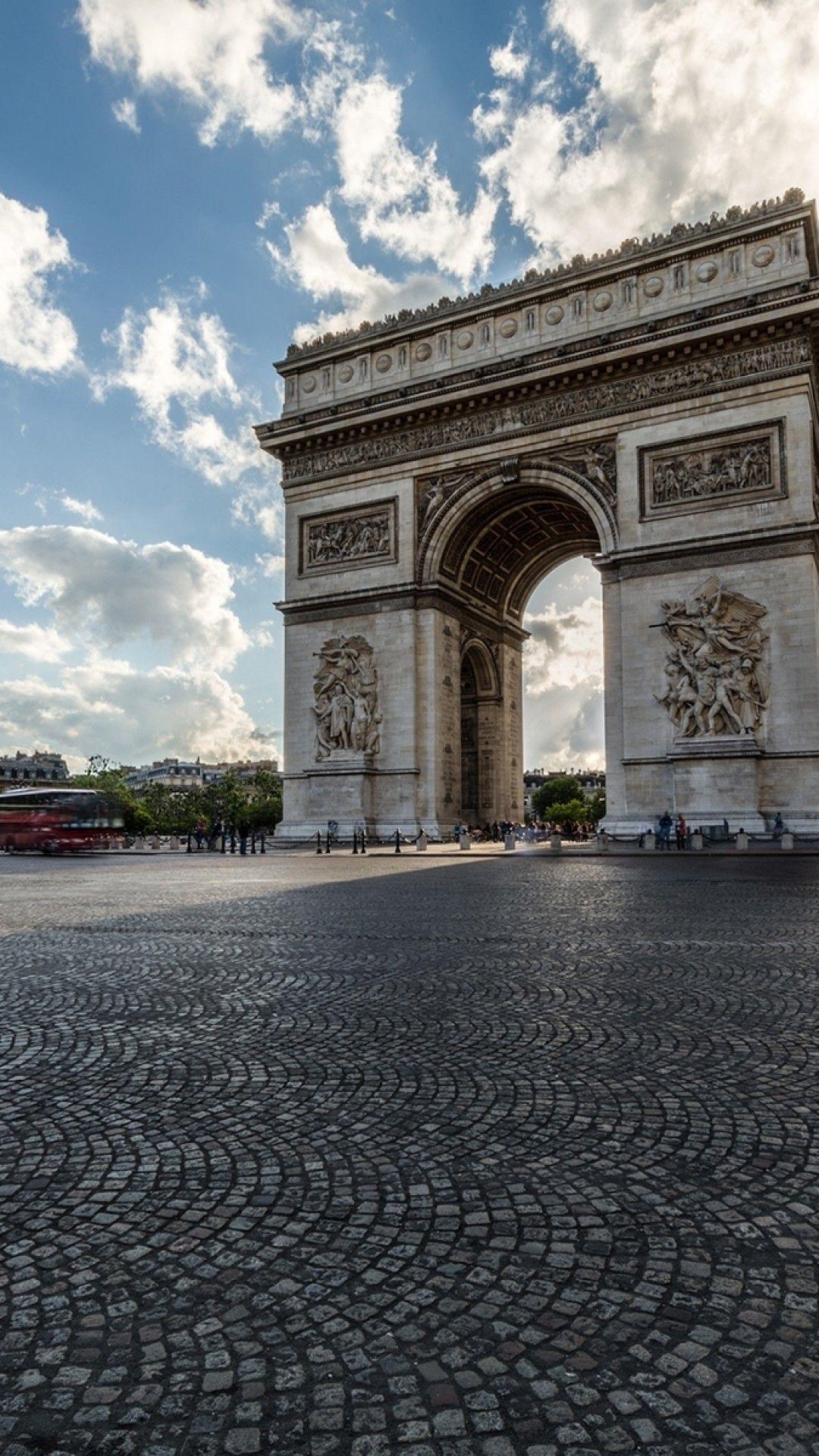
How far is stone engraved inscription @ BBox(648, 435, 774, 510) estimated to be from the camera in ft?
83.5

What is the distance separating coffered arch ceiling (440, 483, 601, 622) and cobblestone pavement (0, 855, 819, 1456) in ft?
88.1

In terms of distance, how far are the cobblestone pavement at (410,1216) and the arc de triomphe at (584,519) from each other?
819 inches

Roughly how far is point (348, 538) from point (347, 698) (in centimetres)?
594

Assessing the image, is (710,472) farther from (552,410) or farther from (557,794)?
(557,794)

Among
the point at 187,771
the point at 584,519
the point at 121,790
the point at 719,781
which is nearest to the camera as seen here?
the point at 719,781

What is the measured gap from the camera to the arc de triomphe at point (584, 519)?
2488 centimetres

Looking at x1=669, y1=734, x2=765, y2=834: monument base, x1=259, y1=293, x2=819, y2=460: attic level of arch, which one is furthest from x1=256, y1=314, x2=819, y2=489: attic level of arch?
x1=669, y1=734, x2=765, y2=834: monument base

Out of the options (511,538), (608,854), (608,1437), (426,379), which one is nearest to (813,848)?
(608,854)

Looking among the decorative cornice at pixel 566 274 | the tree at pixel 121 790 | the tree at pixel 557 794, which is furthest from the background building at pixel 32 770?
the decorative cornice at pixel 566 274

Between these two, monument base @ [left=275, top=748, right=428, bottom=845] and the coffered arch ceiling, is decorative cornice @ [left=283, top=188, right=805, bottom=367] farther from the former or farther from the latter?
monument base @ [left=275, top=748, right=428, bottom=845]

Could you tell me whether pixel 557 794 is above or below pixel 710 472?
below

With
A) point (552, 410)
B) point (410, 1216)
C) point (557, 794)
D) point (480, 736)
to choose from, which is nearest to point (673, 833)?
point (480, 736)

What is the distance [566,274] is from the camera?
28625mm

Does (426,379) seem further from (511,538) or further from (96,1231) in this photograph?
(96,1231)
